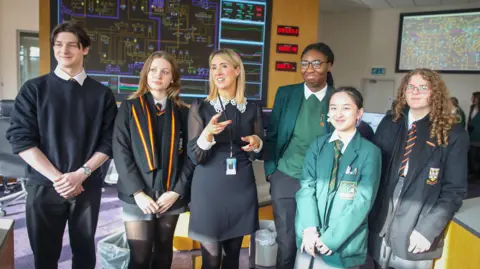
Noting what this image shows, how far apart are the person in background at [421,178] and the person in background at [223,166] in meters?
0.65

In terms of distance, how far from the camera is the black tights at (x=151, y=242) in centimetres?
169

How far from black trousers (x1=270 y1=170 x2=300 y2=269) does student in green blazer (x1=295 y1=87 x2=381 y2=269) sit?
147 mm

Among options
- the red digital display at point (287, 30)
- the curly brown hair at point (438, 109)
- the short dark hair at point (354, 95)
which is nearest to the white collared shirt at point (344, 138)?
the short dark hair at point (354, 95)

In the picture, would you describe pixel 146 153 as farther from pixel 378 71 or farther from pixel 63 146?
pixel 378 71

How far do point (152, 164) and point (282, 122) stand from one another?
72 centimetres

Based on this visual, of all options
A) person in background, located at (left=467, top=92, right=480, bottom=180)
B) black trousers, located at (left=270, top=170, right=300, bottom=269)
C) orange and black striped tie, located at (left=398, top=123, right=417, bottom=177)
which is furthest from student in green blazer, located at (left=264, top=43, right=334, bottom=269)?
person in background, located at (left=467, top=92, right=480, bottom=180)

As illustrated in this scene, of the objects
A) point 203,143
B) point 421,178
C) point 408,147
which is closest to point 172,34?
point 203,143

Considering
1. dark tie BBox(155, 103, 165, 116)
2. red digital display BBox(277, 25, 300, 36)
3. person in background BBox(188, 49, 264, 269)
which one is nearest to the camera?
person in background BBox(188, 49, 264, 269)

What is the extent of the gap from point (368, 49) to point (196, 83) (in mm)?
4736

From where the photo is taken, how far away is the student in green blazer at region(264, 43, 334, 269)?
5.94ft

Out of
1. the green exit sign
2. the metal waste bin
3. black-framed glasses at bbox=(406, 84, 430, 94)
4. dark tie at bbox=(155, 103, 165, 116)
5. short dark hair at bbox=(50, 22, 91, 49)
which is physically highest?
the green exit sign

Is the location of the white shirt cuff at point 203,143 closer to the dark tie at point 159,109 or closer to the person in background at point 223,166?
the person in background at point 223,166

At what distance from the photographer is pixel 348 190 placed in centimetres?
156

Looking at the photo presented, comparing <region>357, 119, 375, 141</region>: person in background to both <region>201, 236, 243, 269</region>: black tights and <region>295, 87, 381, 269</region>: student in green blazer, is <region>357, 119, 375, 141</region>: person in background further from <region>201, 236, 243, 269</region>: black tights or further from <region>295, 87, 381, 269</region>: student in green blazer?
<region>201, 236, 243, 269</region>: black tights
